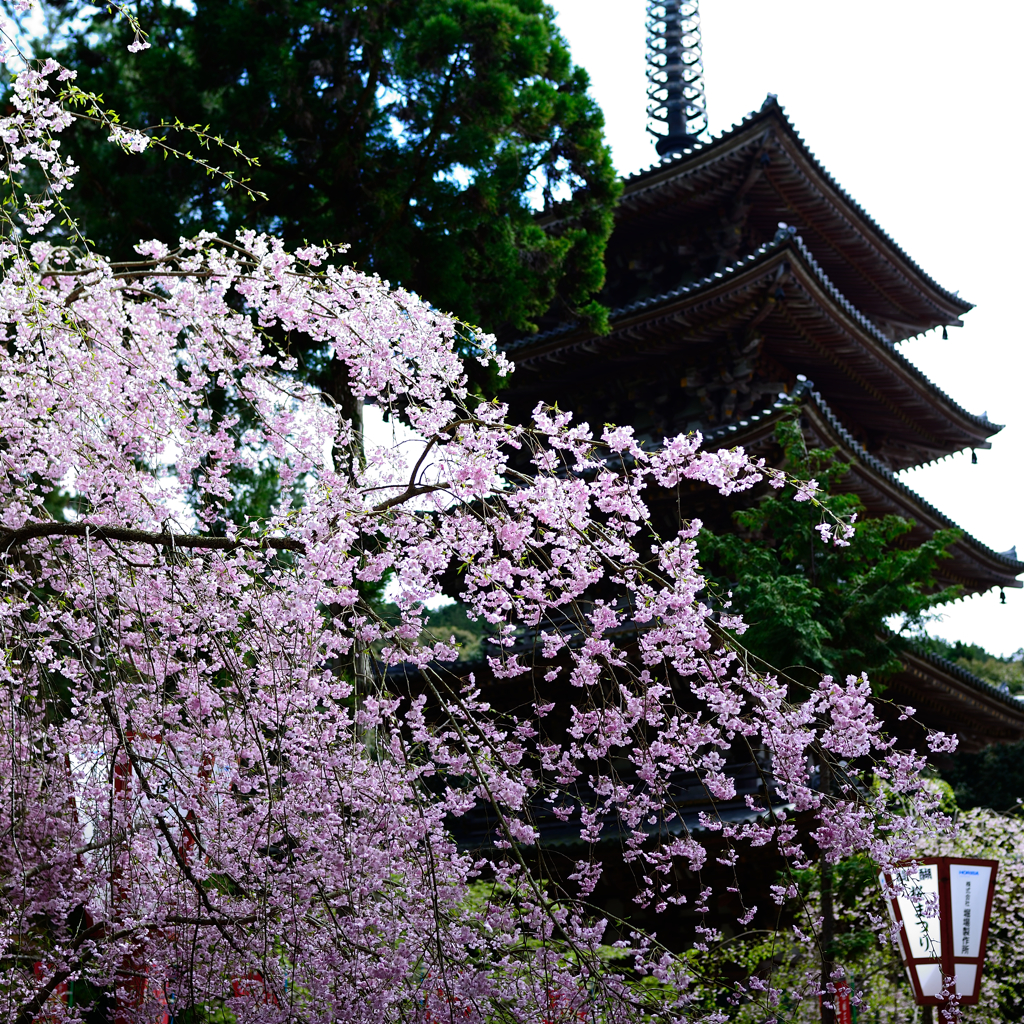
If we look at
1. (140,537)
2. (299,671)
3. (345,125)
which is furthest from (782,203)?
(140,537)

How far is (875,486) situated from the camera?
12.5m

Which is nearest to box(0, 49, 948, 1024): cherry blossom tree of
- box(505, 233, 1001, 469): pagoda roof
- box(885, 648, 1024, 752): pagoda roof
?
box(505, 233, 1001, 469): pagoda roof

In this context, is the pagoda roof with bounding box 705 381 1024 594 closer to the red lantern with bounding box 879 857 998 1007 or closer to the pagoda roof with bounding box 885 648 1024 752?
the pagoda roof with bounding box 885 648 1024 752

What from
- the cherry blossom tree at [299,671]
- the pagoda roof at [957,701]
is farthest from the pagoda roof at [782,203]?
the cherry blossom tree at [299,671]

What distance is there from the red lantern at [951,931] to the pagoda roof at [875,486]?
13.8 ft

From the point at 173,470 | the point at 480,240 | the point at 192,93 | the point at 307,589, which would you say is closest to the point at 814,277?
the point at 480,240

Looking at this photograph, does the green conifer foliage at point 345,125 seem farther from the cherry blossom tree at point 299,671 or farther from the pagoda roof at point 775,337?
the cherry blossom tree at point 299,671

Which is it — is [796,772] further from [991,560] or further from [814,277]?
[991,560]

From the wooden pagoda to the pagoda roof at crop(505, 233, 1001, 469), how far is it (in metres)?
0.02

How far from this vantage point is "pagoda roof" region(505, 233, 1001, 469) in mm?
11672

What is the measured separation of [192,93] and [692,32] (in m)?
12.4

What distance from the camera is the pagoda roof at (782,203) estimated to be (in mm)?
13062

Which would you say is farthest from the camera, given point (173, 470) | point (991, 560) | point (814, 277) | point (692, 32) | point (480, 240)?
point (692, 32)

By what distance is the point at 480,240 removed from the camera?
10078mm
